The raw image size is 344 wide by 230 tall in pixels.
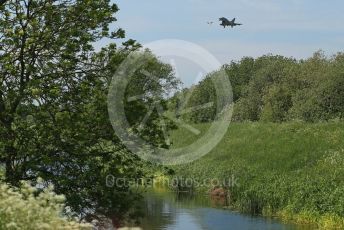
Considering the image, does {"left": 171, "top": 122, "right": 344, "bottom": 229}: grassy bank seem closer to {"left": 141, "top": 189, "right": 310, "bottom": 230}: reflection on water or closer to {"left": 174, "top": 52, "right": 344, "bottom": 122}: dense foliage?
{"left": 141, "top": 189, "right": 310, "bottom": 230}: reflection on water

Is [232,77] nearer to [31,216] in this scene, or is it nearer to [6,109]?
[6,109]

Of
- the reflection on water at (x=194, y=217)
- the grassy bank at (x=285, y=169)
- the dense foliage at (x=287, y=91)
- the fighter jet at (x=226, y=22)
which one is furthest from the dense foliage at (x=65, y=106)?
the dense foliage at (x=287, y=91)

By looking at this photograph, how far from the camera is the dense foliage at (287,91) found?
77.2 m

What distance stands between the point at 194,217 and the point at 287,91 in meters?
66.5

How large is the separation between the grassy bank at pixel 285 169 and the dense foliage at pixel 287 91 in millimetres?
20381

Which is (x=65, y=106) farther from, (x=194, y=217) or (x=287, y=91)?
(x=287, y=91)

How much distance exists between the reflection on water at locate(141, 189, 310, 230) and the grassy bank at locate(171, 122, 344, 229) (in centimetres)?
136

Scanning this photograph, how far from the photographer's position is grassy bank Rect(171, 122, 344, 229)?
3120 cm

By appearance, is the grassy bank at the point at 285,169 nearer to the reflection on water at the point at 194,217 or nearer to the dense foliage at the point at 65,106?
the reflection on water at the point at 194,217

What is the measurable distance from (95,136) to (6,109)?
2665 millimetres

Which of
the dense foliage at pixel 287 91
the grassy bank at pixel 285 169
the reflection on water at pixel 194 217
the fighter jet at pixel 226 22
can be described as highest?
the dense foliage at pixel 287 91

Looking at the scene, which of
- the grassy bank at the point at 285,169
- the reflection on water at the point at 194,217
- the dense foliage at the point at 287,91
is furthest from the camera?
the dense foliage at the point at 287,91

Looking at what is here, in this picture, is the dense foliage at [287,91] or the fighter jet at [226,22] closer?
the fighter jet at [226,22]

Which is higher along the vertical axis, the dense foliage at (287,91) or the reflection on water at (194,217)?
the dense foliage at (287,91)
